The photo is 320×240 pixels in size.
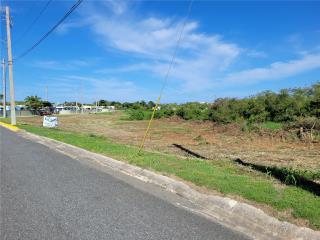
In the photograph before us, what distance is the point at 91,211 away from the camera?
5367 mm

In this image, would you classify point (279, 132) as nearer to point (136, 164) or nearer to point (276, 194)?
point (136, 164)

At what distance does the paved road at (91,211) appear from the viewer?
4.50 meters

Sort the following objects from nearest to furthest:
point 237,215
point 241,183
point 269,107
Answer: point 237,215, point 241,183, point 269,107

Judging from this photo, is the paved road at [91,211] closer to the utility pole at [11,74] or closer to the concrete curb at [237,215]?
the concrete curb at [237,215]

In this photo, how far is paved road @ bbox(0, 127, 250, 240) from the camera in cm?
450

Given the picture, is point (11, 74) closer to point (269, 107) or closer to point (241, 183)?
point (269, 107)

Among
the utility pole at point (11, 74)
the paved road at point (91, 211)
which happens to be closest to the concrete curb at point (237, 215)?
the paved road at point (91, 211)

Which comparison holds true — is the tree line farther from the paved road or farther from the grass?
the paved road

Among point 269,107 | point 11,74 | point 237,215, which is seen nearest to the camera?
point 237,215

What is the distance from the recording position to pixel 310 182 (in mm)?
7074

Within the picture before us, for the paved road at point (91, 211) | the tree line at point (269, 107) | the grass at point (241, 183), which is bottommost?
the paved road at point (91, 211)

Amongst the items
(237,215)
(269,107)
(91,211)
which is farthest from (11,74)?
(237,215)

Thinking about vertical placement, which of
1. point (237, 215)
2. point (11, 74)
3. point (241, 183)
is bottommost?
point (237, 215)

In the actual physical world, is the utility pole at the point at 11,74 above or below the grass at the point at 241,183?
above
